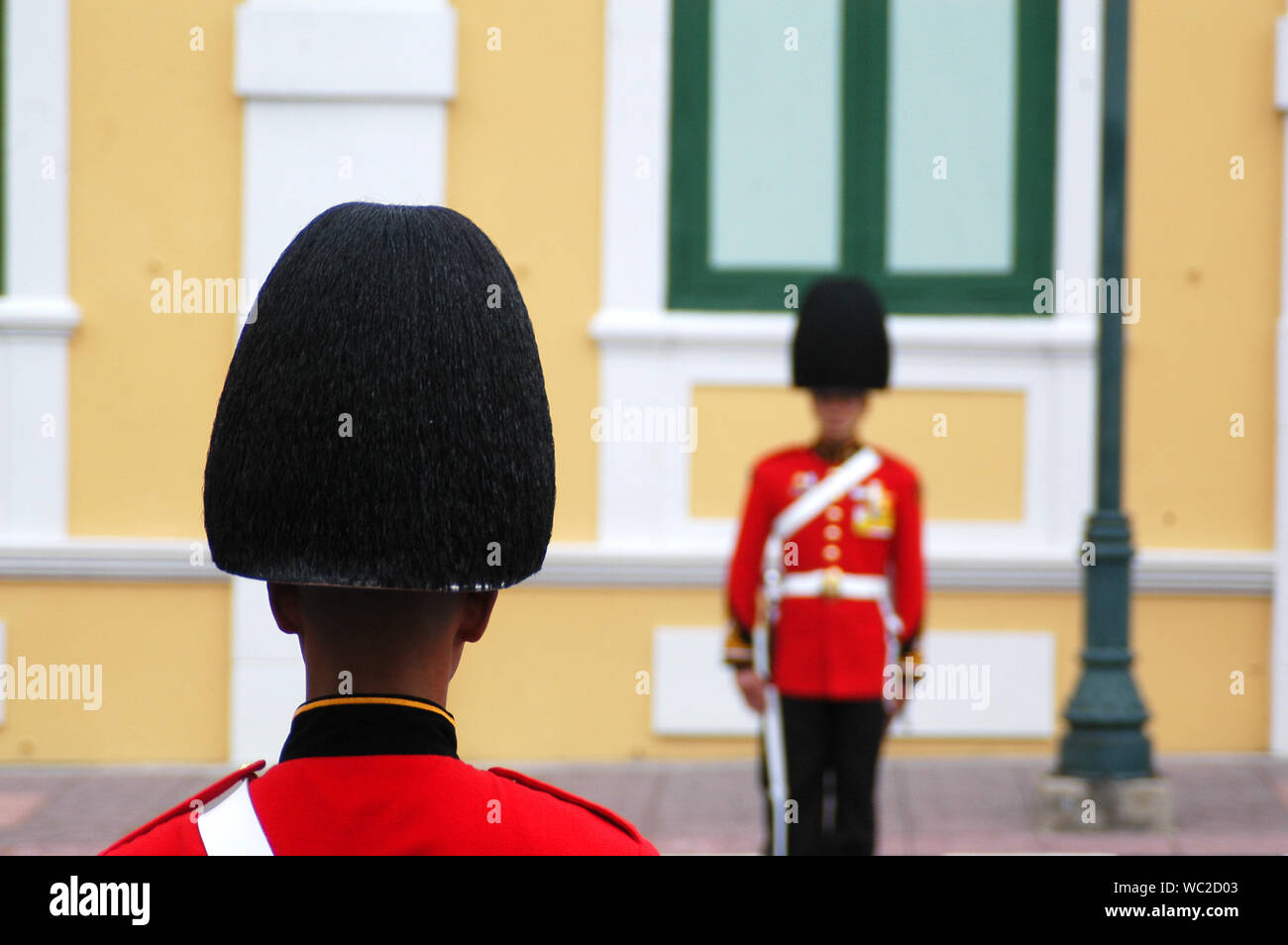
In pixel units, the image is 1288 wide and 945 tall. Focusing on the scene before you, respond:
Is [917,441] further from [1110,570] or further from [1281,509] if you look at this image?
[1281,509]

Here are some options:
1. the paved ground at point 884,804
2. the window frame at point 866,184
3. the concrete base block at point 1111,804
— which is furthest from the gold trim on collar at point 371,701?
the window frame at point 866,184

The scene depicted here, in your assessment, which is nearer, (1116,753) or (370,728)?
(370,728)

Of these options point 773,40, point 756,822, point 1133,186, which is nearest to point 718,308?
point 773,40

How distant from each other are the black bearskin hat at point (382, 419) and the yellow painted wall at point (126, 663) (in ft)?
23.5

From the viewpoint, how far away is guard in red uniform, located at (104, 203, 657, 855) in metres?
1.35

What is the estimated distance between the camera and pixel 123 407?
27.8 feet

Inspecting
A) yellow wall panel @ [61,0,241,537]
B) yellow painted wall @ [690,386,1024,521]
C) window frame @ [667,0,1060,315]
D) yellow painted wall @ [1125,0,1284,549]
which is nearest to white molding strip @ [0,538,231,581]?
yellow wall panel @ [61,0,241,537]

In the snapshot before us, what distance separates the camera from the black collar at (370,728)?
1.37 m

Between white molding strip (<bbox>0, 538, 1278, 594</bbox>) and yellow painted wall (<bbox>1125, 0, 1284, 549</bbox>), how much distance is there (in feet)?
0.52

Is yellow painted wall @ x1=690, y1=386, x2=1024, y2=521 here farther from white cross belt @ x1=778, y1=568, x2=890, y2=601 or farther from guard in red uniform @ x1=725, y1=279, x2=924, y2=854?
white cross belt @ x1=778, y1=568, x2=890, y2=601

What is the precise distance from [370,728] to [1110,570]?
20.6 ft

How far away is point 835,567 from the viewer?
5.52 metres

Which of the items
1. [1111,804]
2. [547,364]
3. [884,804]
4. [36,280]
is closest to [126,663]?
[36,280]
